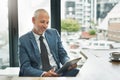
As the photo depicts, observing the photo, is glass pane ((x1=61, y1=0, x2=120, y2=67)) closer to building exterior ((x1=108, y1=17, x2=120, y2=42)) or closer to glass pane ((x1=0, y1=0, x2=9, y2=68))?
building exterior ((x1=108, y1=17, x2=120, y2=42))

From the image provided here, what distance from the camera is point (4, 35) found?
11.4 feet

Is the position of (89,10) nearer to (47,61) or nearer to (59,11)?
(59,11)

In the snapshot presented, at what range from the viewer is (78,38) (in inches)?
142

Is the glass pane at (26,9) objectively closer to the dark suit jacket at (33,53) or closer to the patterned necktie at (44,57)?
the dark suit jacket at (33,53)

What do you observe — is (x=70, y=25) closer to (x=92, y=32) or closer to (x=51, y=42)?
(x=92, y=32)

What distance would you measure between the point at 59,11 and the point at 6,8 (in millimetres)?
781

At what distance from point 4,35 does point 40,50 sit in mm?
1227

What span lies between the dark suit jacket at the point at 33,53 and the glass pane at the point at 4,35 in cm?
110

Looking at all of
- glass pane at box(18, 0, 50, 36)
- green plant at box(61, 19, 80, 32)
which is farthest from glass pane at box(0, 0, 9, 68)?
green plant at box(61, 19, 80, 32)

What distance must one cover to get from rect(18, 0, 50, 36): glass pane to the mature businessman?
0.97 meters

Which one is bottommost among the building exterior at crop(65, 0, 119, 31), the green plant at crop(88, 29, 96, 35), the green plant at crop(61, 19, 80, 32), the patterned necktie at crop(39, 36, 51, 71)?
the patterned necktie at crop(39, 36, 51, 71)

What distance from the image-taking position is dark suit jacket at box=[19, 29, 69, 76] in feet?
7.39

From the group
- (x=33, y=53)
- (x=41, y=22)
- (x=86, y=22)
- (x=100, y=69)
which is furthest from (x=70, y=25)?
(x=100, y=69)

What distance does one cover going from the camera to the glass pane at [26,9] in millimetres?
3473
